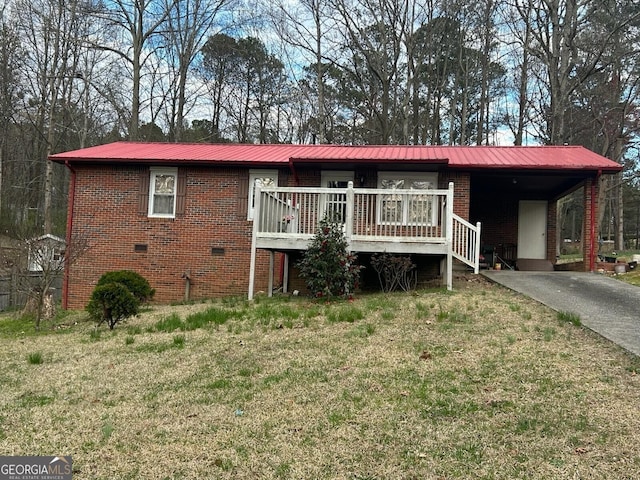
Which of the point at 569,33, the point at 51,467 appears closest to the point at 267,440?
the point at 51,467

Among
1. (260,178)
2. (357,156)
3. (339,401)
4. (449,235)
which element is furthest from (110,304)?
(357,156)

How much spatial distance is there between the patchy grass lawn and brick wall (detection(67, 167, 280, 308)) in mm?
5509

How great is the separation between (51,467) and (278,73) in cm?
2509

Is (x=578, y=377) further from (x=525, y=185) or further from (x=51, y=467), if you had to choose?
(x=525, y=185)

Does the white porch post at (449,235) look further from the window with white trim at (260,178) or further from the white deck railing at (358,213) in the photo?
the window with white trim at (260,178)

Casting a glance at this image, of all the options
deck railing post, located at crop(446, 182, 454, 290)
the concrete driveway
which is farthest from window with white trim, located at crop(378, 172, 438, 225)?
the concrete driveway

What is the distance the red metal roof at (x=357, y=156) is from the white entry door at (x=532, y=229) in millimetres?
1887

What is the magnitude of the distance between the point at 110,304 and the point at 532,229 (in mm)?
12087

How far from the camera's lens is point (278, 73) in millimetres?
25875

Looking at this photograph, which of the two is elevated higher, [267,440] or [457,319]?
[457,319]

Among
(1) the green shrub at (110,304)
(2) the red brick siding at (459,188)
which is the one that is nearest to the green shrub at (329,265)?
(1) the green shrub at (110,304)

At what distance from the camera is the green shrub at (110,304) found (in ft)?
25.2

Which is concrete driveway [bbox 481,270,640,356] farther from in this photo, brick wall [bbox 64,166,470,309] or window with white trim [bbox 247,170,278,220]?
window with white trim [bbox 247,170,278,220]

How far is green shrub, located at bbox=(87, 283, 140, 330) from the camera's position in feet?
25.2
